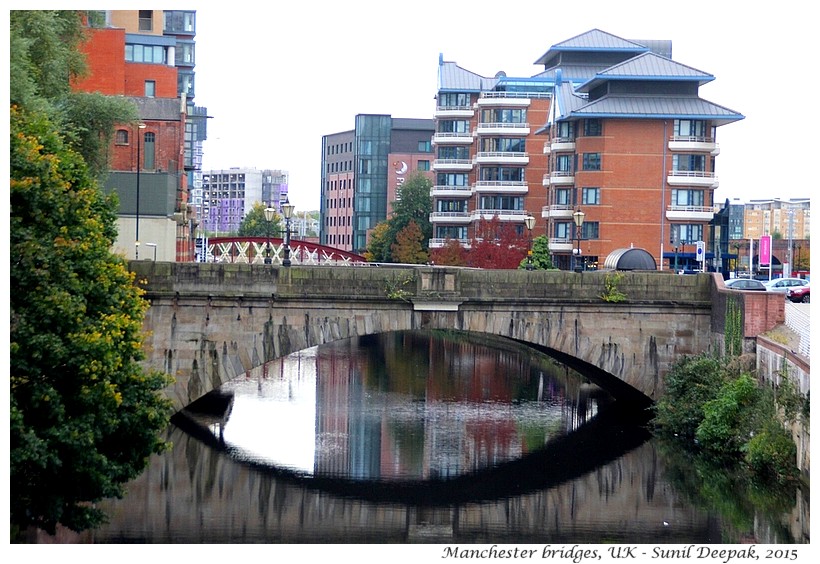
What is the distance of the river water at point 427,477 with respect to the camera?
120 feet

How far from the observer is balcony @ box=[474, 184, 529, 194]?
4417 inches

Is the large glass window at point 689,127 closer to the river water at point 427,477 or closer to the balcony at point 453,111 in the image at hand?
the river water at point 427,477

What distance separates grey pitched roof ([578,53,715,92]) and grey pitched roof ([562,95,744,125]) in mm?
1474

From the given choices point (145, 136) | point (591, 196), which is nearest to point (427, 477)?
point (145, 136)

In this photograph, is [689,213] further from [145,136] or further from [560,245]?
[145,136]

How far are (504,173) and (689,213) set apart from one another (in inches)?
1049

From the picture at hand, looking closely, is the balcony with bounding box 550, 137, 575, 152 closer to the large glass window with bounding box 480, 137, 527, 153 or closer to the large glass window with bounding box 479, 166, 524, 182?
the large glass window with bounding box 480, 137, 527, 153

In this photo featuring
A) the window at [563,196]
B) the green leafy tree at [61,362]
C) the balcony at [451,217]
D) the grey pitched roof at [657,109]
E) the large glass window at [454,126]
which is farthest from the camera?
the large glass window at [454,126]

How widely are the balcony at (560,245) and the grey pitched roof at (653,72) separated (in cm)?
1307

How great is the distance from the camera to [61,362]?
27625 millimetres

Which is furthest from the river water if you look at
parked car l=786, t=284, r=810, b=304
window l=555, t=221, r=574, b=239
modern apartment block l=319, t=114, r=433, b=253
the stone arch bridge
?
modern apartment block l=319, t=114, r=433, b=253

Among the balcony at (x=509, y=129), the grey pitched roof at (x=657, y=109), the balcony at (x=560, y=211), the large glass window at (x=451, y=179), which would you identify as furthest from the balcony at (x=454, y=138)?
the grey pitched roof at (x=657, y=109)
